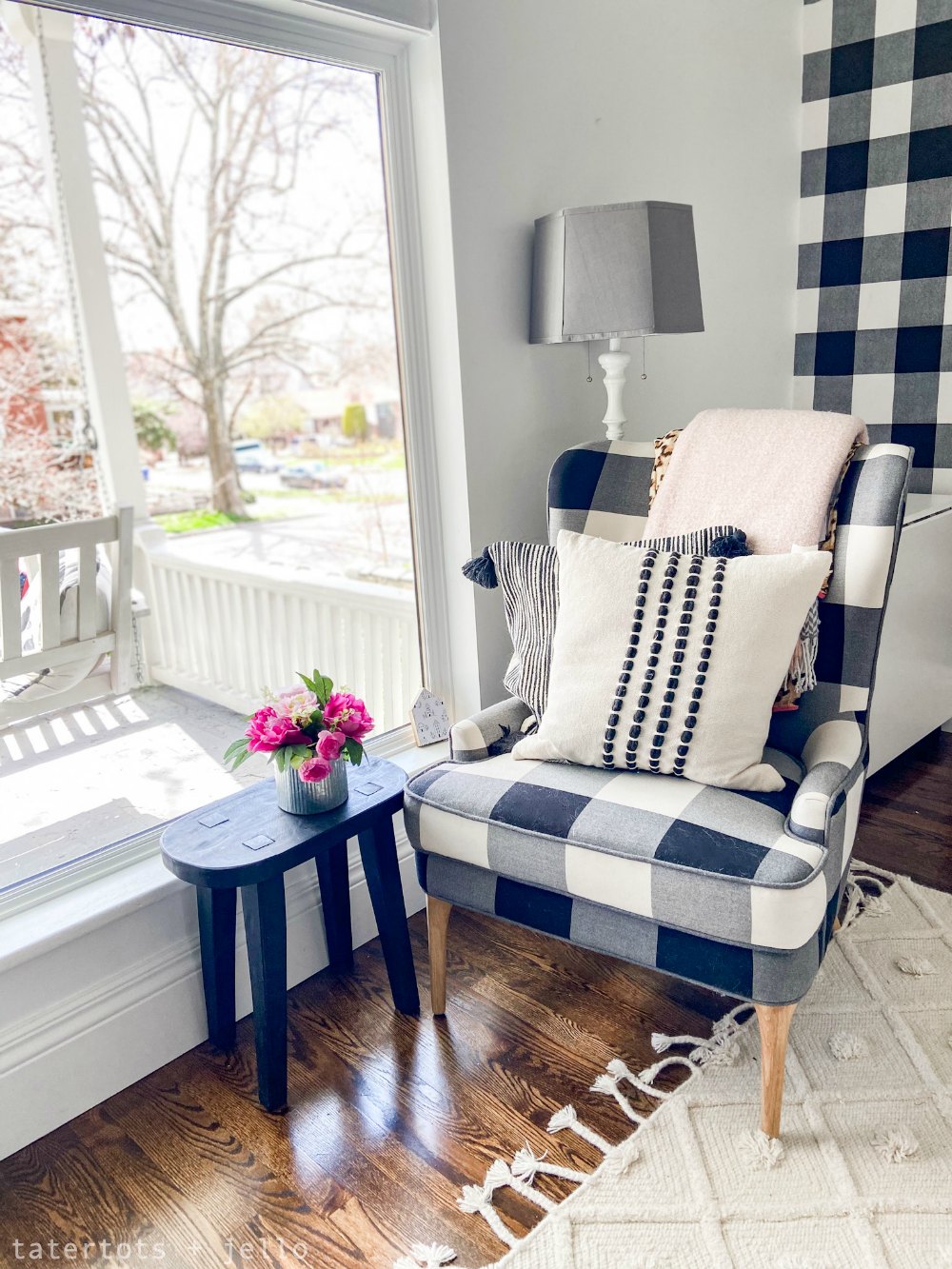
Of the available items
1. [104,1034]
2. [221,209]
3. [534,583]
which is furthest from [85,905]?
[221,209]

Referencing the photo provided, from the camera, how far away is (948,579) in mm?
2717

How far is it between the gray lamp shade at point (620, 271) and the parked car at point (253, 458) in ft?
2.38

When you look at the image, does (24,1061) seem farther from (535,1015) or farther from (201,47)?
(201,47)

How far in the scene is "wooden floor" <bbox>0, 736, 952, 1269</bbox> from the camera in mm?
1429

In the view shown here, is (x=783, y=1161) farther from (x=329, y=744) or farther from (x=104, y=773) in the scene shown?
(x=104, y=773)

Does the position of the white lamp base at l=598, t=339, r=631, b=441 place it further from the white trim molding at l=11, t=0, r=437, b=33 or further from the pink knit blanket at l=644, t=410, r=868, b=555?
the white trim molding at l=11, t=0, r=437, b=33

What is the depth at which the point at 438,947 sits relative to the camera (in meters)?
1.84

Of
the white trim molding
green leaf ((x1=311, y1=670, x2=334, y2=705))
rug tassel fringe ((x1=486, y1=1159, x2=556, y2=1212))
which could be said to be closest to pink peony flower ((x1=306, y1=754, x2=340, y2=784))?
green leaf ((x1=311, y1=670, x2=334, y2=705))

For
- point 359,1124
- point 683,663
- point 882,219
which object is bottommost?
point 359,1124

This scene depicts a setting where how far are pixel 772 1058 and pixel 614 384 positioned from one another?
4.72 ft

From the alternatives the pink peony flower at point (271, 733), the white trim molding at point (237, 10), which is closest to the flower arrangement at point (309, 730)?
the pink peony flower at point (271, 733)

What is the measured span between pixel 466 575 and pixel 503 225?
2.57ft

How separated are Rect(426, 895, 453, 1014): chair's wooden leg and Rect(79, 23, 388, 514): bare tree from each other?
986mm

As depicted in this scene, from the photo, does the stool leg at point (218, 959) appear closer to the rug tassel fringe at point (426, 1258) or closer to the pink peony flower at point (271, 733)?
the pink peony flower at point (271, 733)
